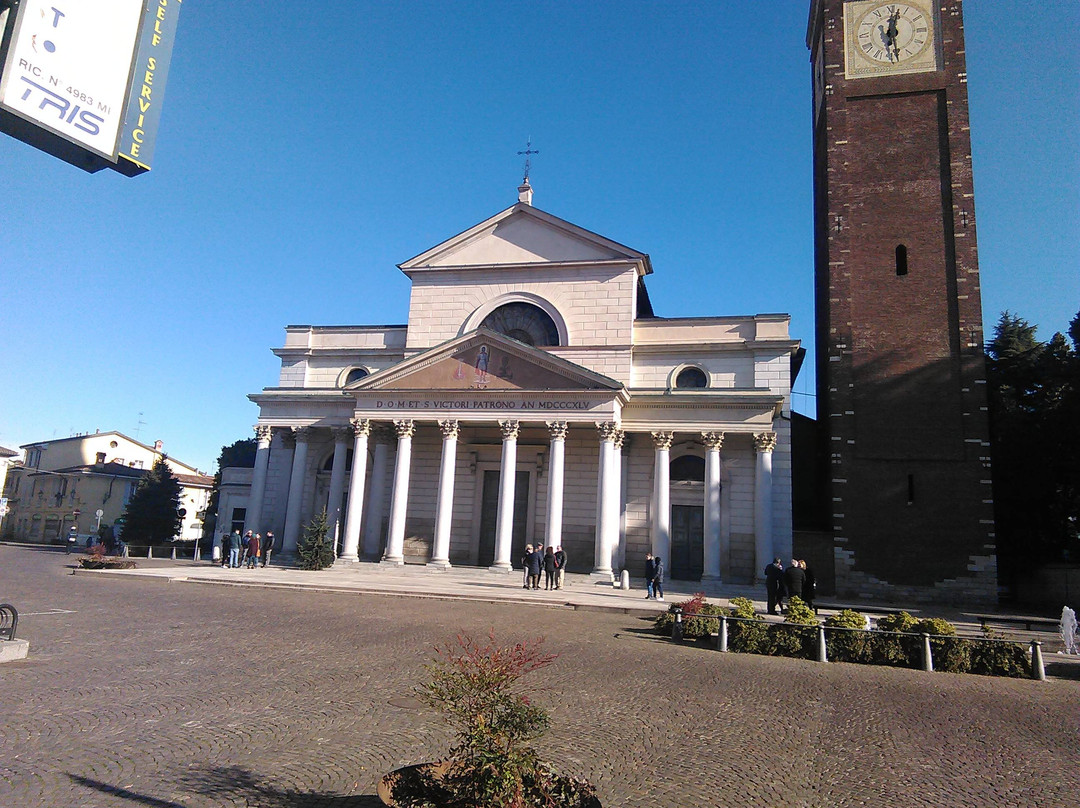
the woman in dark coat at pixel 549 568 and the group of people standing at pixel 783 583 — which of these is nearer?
the group of people standing at pixel 783 583

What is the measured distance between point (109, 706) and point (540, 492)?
23.0m

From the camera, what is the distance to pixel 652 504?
27500 millimetres

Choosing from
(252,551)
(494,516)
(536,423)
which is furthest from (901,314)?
(252,551)

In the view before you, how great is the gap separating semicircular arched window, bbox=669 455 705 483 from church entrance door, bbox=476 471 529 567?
6.27m

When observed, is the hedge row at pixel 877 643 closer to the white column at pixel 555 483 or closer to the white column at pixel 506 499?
the white column at pixel 555 483

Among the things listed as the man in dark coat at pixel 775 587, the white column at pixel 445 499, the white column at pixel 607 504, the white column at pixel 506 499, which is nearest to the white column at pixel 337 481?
the white column at pixel 445 499

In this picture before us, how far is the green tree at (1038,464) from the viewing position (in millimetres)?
26391

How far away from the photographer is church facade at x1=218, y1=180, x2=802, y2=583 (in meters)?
26.7

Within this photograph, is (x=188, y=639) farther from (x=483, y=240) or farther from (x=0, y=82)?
(x=483, y=240)

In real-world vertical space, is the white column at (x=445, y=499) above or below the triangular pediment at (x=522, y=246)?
below

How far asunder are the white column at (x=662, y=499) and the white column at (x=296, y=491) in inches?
604

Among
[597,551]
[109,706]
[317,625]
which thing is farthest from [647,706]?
[597,551]

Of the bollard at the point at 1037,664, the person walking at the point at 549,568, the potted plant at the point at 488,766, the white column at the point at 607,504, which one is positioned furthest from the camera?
the white column at the point at 607,504

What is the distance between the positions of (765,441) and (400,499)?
1427 cm
